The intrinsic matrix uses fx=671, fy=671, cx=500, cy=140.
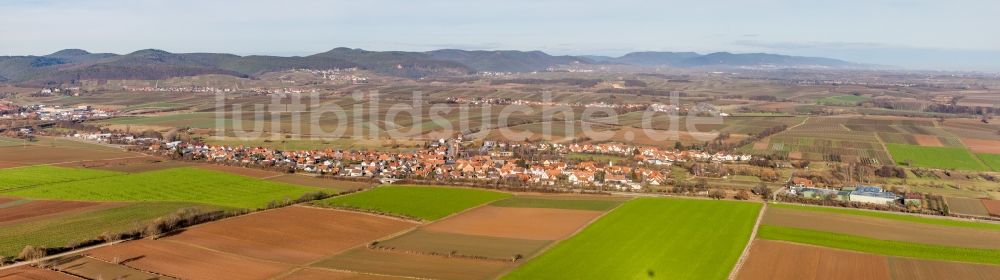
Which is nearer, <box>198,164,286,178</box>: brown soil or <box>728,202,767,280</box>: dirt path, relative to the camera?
<box>728,202,767,280</box>: dirt path

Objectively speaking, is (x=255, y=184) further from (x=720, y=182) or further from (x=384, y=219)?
(x=720, y=182)

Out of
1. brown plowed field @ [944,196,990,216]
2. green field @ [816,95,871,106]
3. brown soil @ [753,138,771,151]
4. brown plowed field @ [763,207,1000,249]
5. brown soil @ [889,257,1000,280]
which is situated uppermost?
green field @ [816,95,871,106]

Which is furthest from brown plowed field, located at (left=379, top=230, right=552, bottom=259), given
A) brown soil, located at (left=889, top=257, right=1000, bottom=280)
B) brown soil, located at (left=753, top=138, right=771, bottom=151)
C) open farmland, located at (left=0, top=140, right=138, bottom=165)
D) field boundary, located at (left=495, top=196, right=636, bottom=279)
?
brown soil, located at (left=753, top=138, right=771, bottom=151)

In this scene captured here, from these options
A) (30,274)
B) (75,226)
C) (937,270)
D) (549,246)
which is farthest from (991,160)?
(30,274)

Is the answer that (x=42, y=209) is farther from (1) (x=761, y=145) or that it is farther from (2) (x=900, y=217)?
(1) (x=761, y=145)

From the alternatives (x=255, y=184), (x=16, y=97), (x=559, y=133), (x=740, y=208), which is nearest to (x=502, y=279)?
(x=740, y=208)

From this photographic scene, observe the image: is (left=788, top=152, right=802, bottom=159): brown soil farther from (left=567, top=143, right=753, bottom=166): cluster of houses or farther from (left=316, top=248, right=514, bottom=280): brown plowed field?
(left=316, top=248, right=514, bottom=280): brown plowed field
